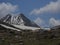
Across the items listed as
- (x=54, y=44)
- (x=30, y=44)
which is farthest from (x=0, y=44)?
(x=54, y=44)

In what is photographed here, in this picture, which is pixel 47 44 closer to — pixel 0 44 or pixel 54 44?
pixel 54 44

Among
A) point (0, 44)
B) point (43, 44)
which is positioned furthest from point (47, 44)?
point (0, 44)

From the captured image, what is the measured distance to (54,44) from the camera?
4812 centimetres

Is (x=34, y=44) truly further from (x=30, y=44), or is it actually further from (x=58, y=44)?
(x=58, y=44)

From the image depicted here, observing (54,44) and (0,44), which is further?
(0,44)

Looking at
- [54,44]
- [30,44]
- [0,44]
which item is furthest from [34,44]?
[0,44]

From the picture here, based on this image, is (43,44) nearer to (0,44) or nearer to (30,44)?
(30,44)

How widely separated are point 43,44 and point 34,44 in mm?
2604

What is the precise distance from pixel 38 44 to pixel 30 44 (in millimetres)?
1739

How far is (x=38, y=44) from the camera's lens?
48844 millimetres

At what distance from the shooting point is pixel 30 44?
1898 inches

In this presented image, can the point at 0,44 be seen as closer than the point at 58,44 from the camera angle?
No

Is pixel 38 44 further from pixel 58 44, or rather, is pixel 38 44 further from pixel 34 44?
pixel 58 44

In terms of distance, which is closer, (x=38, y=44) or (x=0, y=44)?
(x=38, y=44)
